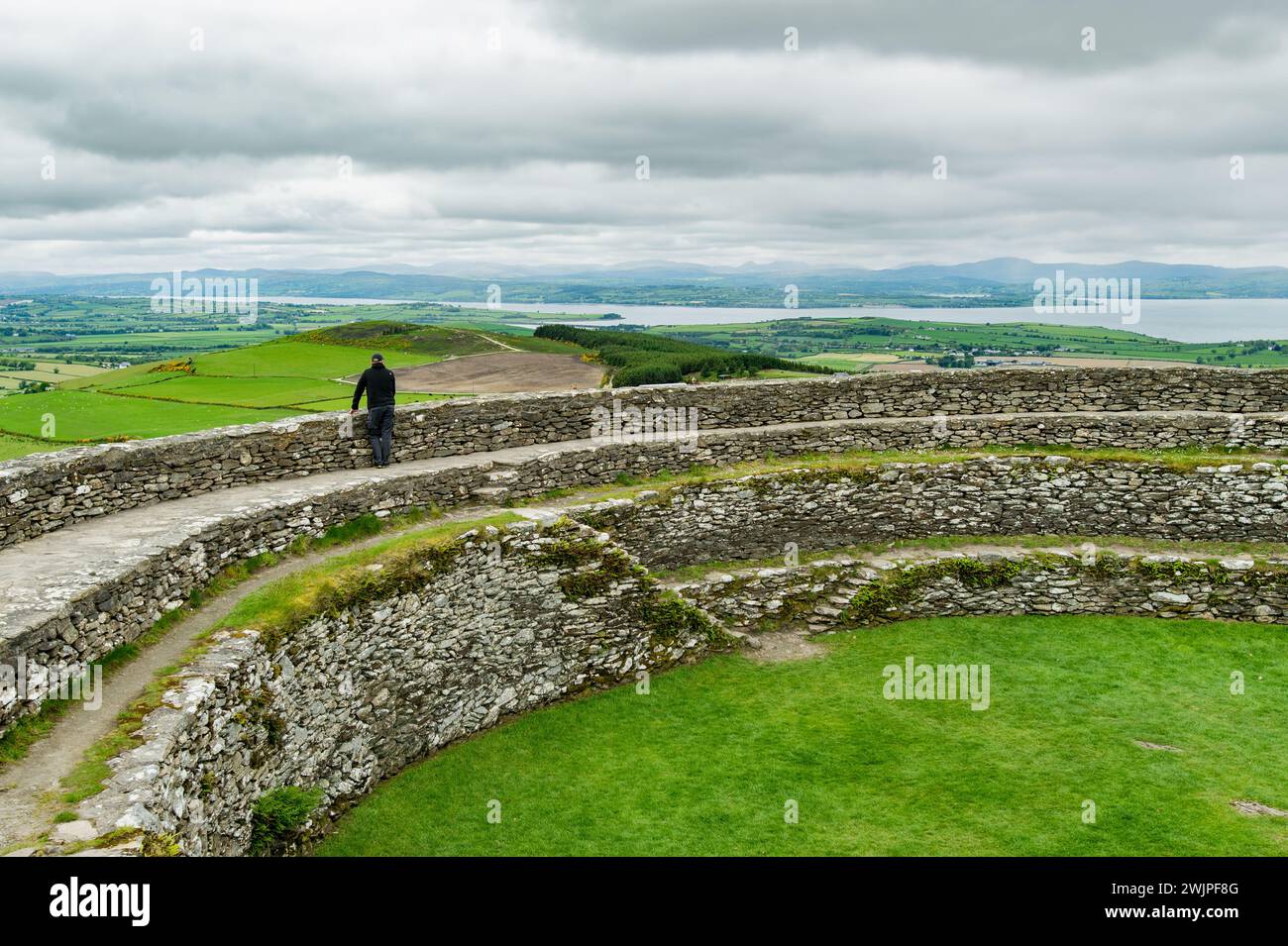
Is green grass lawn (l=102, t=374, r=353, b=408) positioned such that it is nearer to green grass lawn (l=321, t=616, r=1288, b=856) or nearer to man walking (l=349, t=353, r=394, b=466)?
man walking (l=349, t=353, r=394, b=466)

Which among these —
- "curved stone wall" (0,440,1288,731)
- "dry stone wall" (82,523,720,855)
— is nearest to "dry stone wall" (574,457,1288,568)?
"curved stone wall" (0,440,1288,731)

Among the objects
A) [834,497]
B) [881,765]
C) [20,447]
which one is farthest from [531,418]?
[20,447]

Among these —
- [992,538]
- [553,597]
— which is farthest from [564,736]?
[992,538]

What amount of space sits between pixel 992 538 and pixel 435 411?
11.4 m

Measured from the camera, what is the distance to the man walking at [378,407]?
15.2 m

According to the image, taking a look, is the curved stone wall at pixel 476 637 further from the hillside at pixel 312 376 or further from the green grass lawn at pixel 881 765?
the hillside at pixel 312 376

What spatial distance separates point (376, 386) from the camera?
1532 cm

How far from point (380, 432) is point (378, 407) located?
1.57 feet

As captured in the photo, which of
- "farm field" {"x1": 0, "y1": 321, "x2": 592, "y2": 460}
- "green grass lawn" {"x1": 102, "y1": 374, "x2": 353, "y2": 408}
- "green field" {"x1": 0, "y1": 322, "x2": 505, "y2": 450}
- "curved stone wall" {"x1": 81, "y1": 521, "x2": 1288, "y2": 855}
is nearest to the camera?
"curved stone wall" {"x1": 81, "y1": 521, "x2": 1288, "y2": 855}

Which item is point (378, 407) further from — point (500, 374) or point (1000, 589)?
point (500, 374)

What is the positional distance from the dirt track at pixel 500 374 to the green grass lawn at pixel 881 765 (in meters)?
25.1

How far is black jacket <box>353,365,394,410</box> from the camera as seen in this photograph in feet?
49.8

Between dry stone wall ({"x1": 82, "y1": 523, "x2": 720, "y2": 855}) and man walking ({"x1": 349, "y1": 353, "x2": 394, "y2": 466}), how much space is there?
13.2ft

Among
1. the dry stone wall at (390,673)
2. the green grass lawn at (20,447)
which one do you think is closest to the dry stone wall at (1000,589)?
the dry stone wall at (390,673)
